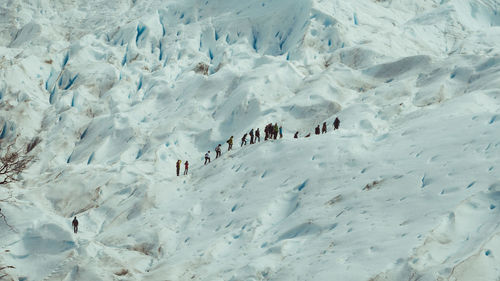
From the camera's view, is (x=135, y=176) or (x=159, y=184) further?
(x=135, y=176)

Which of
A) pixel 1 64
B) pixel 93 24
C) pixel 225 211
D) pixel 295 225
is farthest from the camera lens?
pixel 93 24

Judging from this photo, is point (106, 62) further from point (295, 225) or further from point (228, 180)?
point (295, 225)

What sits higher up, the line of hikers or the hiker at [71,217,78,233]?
the line of hikers

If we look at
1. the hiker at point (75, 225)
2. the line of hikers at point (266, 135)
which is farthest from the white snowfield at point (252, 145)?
the line of hikers at point (266, 135)

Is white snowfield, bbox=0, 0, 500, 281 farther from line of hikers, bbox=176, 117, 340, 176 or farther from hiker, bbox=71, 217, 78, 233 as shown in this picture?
line of hikers, bbox=176, 117, 340, 176

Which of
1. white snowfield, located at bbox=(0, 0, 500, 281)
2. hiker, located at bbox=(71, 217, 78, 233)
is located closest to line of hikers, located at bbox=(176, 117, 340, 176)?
white snowfield, located at bbox=(0, 0, 500, 281)

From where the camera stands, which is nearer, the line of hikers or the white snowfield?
the white snowfield

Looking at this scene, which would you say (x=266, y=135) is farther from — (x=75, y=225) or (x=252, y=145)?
(x=75, y=225)

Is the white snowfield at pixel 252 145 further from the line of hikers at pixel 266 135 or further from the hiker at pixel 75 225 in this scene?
the line of hikers at pixel 266 135

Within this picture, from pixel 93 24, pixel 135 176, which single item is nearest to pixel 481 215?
pixel 135 176

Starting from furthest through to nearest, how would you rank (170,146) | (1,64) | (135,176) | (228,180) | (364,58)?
(1,64) < (364,58) < (170,146) < (135,176) < (228,180)
